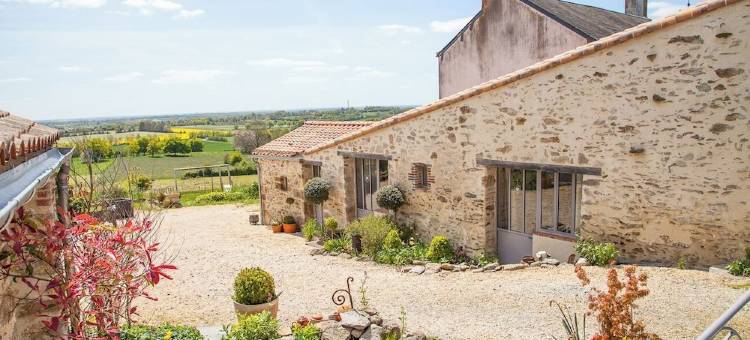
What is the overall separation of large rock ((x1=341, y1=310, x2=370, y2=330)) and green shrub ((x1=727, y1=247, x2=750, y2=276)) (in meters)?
6.44

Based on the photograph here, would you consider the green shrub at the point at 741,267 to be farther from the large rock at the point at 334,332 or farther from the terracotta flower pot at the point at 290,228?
the terracotta flower pot at the point at 290,228

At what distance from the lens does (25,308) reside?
458 cm

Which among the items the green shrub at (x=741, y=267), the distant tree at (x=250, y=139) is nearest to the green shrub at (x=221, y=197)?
the green shrub at (x=741, y=267)

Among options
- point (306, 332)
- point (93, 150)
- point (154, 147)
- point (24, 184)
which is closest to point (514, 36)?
point (306, 332)

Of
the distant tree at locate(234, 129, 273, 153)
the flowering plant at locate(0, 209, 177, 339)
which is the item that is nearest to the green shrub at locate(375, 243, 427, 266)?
the flowering plant at locate(0, 209, 177, 339)

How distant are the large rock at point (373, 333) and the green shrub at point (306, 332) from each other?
2.12 feet

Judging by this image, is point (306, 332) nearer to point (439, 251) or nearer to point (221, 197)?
point (439, 251)

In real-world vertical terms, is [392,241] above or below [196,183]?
above

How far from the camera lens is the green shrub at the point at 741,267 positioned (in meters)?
8.59

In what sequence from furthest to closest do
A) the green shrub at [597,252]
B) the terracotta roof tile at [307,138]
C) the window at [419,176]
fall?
the terracotta roof tile at [307,138]
the window at [419,176]
the green shrub at [597,252]

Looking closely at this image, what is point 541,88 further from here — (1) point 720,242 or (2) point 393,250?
(2) point 393,250

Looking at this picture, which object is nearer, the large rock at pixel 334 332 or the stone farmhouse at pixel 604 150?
the large rock at pixel 334 332

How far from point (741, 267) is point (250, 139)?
170ft

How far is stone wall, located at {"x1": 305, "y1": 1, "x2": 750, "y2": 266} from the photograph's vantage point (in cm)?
Answer: 866
